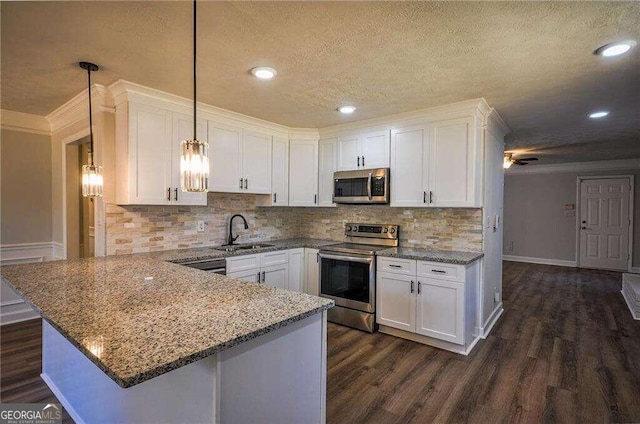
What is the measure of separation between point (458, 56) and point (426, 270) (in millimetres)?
1869

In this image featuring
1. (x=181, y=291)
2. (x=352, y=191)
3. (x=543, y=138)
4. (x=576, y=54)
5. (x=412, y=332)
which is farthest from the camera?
(x=543, y=138)

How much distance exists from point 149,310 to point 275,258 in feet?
7.92

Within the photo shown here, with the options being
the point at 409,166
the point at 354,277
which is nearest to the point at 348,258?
the point at 354,277

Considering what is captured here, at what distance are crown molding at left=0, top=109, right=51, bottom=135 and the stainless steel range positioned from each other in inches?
140

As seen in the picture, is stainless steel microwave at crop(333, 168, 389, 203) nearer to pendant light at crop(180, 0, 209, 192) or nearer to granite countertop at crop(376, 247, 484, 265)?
granite countertop at crop(376, 247, 484, 265)

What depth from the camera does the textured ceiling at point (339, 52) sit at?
173 cm

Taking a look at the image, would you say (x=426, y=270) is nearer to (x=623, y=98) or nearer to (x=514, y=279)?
(x=623, y=98)

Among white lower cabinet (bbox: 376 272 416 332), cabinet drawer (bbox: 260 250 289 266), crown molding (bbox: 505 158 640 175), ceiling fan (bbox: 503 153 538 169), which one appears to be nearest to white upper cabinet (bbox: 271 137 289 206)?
cabinet drawer (bbox: 260 250 289 266)

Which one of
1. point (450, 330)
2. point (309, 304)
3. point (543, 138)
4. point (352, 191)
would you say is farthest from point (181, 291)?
point (543, 138)

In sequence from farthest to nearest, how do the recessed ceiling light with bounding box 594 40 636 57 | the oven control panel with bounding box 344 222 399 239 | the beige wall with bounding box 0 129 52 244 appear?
the oven control panel with bounding box 344 222 399 239 < the beige wall with bounding box 0 129 52 244 < the recessed ceiling light with bounding box 594 40 636 57

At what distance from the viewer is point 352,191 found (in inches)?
160

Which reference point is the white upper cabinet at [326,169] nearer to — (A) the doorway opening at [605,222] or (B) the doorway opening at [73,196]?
(B) the doorway opening at [73,196]
